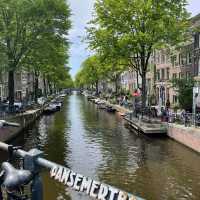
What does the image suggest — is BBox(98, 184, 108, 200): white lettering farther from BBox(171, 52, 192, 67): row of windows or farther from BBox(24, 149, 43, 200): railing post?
BBox(171, 52, 192, 67): row of windows

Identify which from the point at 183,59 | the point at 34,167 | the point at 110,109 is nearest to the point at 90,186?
the point at 34,167

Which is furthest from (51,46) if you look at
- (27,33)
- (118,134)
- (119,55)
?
(118,134)

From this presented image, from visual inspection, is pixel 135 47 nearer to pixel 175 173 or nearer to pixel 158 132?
pixel 158 132

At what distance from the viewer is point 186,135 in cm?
3212

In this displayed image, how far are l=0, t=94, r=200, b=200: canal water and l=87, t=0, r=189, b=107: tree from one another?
34.9ft

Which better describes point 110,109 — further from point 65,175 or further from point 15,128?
point 65,175

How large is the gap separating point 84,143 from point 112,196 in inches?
1262

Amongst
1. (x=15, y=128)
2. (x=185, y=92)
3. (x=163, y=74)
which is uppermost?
(x=163, y=74)

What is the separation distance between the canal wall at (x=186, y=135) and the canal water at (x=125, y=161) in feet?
1.84

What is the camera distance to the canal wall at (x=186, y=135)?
2966 centimetres

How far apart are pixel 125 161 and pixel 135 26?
24.4m

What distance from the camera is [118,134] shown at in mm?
41594

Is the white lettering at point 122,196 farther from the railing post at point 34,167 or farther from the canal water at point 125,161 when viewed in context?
the canal water at point 125,161

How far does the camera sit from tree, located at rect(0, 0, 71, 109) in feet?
142
